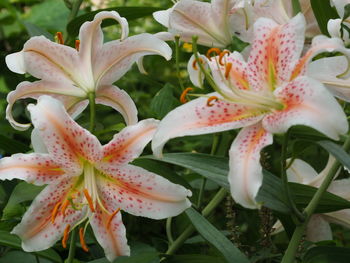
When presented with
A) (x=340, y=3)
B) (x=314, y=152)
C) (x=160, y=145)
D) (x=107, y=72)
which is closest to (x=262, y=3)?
(x=340, y=3)

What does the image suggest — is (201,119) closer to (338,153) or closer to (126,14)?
(338,153)

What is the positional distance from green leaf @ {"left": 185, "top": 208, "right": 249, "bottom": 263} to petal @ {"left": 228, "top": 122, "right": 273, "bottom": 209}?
167 millimetres

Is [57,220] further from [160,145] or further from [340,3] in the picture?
[340,3]

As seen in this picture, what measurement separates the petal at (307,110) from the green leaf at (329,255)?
9.9 inches

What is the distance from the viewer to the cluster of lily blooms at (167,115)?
0.74m

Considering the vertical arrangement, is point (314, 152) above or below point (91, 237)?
below

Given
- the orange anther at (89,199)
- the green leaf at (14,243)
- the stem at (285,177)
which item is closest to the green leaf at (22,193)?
the green leaf at (14,243)

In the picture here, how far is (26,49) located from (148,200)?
0.27m

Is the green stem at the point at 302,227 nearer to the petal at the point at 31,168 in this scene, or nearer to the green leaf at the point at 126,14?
the petal at the point at 31,168

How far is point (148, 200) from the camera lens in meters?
0.85

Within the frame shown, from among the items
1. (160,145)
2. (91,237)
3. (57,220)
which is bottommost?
(91,237)

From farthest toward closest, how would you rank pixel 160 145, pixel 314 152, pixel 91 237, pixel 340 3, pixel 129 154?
pixel 314 152, pixel 91 237, pixel 340 3, pixel 129 154, pixel 160 145

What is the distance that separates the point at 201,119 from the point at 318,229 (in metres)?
0.38

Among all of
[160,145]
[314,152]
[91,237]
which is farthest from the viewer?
[314,152]
